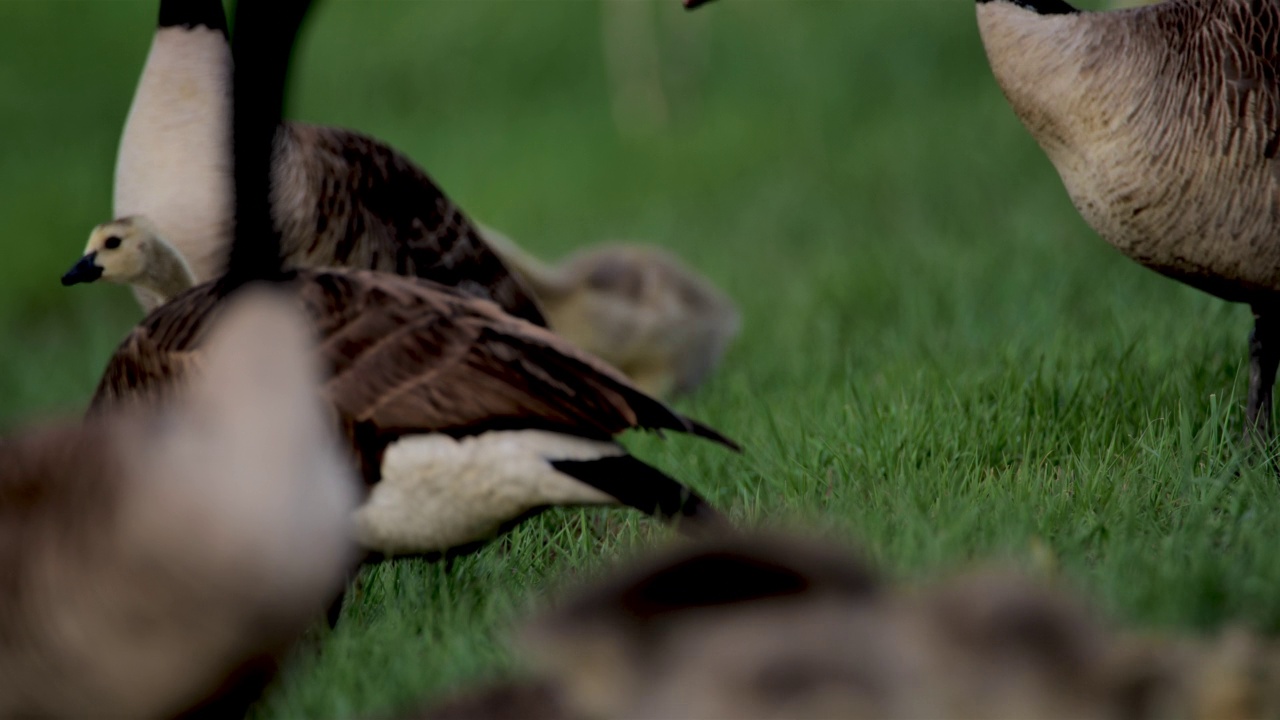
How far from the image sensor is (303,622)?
2963mm

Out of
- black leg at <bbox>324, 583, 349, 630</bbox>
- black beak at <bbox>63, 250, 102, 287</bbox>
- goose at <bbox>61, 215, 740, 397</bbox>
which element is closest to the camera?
black leg at <bbox>324, 583, 349, 630</bbox>

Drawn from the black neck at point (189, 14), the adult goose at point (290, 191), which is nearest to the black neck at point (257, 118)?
the adult goose at point (290, 191)

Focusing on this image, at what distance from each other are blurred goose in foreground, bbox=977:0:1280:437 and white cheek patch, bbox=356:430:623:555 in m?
1.96

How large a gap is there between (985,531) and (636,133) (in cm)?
981

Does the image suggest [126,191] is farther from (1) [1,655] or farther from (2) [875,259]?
(2) [875,259]

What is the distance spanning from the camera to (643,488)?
359 centimetres

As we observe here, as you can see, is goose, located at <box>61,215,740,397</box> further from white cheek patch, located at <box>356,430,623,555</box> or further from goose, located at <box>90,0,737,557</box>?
white cheek patch, located at <box>356,430,623,555</box>

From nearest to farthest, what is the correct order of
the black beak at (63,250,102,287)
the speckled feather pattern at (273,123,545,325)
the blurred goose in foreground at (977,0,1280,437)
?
1. the blurred goose in foreground at (977,0,1280,437)
2. the speckled feather pattern at (273,123,545,325)
3. the black beak at (63,250,102,287)

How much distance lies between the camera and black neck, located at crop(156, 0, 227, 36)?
605 cm

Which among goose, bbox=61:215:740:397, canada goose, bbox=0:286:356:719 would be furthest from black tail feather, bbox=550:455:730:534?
goose, bbox=61:215:740:397

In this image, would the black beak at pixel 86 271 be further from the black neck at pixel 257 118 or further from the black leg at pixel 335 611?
the black leg at pixel 335 611

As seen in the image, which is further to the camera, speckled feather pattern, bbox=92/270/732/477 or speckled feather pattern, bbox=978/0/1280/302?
speckled feather pattern, bbox=978/0/1280/302

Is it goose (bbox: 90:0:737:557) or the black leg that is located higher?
goose (bbox: 90:0:737:557)

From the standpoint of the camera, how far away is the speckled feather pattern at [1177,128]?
4480 millimetres
